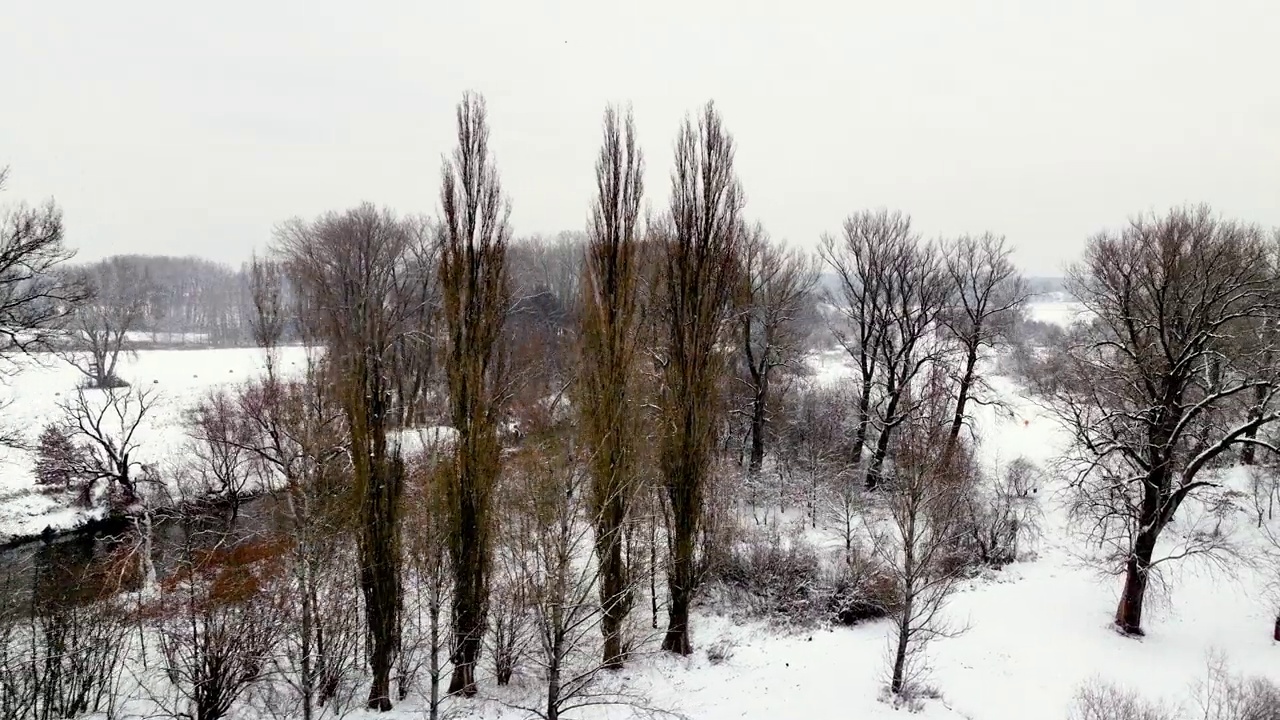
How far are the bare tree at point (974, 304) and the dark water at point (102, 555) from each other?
871 inches

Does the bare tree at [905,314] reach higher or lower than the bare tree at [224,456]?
higher

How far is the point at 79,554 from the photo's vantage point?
18.1 meters

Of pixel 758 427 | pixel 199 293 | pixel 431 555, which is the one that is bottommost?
pixel 431 555

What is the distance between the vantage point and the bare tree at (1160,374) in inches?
493

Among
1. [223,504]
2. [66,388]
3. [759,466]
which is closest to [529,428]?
[759,466]

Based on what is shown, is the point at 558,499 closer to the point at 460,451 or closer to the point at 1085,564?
the point at 460,451

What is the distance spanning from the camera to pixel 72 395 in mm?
28938

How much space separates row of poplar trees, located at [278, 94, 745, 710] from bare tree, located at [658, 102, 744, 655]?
3 cm

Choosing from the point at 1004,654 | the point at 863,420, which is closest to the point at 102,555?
the point at 1004,654

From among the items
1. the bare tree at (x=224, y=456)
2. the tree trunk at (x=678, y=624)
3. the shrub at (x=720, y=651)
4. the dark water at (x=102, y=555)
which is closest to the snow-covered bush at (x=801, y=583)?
the shrub at (x=720, y=651)

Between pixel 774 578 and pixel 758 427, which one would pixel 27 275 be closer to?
pixel 774 578

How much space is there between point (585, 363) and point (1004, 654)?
10.5 m

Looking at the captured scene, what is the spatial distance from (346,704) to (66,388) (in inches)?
1257

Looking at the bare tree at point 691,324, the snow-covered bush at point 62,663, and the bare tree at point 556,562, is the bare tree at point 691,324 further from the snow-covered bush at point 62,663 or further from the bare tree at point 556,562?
the snow-covered bush at point 62,663
